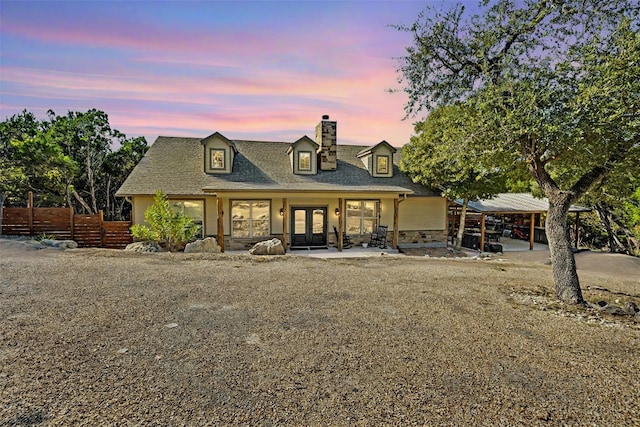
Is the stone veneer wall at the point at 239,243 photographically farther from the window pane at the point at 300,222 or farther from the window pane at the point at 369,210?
the window pane at the point at 369,210

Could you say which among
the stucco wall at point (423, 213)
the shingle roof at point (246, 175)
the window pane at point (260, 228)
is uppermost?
the shingle roof at point (246, 175)

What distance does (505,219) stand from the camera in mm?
22031

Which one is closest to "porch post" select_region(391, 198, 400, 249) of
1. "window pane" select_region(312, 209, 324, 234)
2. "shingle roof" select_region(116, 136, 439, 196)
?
"shingle roof" select_region(116, 136, 439, 196)

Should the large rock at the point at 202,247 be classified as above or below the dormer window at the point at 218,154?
below

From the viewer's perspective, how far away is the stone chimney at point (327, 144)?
16125 millimetres

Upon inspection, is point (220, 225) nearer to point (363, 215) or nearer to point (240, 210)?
point (240, 210)

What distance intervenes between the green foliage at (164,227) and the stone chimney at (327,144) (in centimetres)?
698

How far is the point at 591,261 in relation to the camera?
1201cm

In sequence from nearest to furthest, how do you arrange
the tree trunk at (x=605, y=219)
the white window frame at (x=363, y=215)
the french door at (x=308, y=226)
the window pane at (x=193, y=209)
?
the window pane at (x=193, y=209) → the french door at (x=308, y=226) → the white window frame at (x=363, y=215) → the tree trunk at (x=605, y=219)

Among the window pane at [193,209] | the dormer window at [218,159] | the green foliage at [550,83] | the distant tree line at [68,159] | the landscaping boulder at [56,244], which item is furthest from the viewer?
the distant tree line at [68,159]

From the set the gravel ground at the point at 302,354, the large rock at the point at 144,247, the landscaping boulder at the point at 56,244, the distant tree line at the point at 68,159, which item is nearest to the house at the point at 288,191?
the large rock at the point at 144,247

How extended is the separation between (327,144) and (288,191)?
161 inches

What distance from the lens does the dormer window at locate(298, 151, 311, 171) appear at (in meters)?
15.7

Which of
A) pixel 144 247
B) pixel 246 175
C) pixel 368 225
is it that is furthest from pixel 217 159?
pixel 368 225
